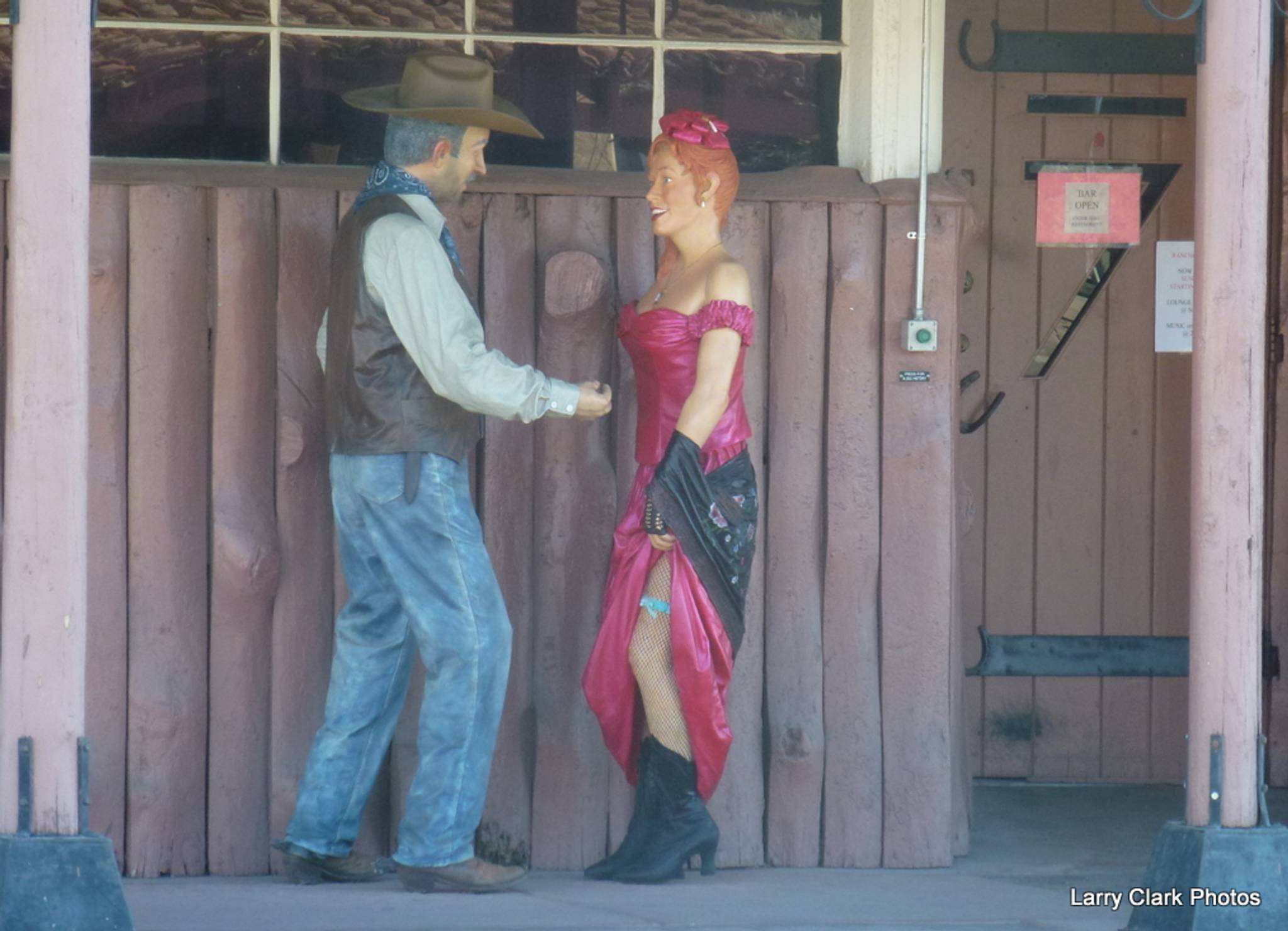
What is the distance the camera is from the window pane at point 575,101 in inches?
218

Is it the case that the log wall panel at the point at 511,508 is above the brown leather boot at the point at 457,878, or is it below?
above

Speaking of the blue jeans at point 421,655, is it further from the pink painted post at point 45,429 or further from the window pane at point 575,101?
the window pane at point 575,101

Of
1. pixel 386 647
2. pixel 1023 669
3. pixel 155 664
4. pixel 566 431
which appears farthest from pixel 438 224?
pixel 1023 669

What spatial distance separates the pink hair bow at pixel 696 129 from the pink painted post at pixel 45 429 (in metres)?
1.54

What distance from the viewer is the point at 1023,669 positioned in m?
6.27

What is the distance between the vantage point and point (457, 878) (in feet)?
16.0

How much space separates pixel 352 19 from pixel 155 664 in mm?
1923

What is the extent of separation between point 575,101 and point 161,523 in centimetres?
170

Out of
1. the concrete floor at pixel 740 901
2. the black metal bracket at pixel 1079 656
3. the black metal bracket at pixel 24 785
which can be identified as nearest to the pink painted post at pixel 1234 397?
the concrete floor at pixel 740 901

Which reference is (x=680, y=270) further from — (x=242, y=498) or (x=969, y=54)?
(x=969, y=54)

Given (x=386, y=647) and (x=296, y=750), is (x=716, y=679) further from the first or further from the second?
(x=296, y=750)

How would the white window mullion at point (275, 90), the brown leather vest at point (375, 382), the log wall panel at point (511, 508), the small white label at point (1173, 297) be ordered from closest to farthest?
the brown leather vest at point (375, 382) < the log wall panel at point (511, 508) < the white window mullion at point (275, 90) < the small white label at point (1173, 297)

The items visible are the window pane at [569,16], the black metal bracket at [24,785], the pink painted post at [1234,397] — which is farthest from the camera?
the window pane at [569,16]

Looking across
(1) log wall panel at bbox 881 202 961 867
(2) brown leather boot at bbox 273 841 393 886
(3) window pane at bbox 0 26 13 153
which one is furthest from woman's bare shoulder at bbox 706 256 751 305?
(3) window pane at bbox 0 26 13 153
